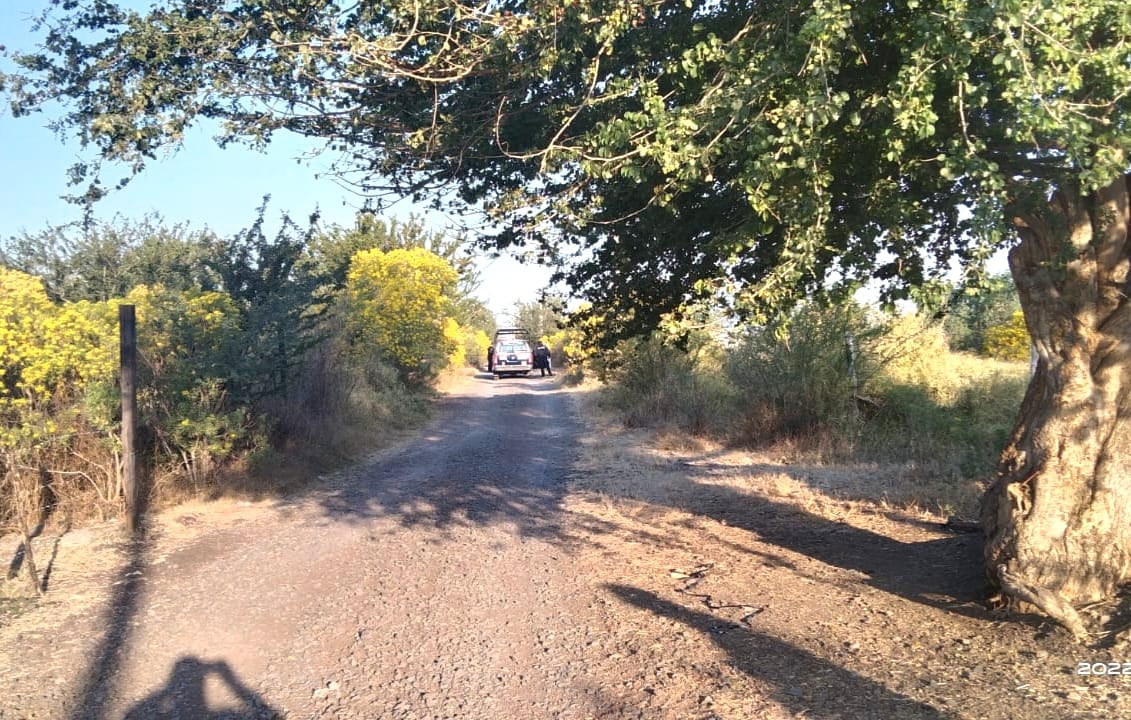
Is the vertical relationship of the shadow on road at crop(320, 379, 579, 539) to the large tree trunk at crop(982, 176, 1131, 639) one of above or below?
below

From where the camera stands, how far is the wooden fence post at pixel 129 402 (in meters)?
9.01

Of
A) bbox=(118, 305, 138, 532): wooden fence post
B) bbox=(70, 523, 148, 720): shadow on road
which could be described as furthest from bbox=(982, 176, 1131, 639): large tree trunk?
bbox=(118, 305, 138, 532): wooden fence post

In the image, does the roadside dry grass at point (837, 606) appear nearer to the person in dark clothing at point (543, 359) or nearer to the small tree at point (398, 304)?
the small tree at point (398, 304)

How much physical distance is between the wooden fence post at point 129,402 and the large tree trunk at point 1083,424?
28.0 feet

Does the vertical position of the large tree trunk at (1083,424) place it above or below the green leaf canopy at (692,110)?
below

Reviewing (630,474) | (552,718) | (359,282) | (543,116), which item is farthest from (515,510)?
(359,282)

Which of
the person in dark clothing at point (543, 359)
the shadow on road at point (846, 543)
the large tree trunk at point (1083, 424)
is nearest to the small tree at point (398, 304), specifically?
the shadow on road at point (846, 543)

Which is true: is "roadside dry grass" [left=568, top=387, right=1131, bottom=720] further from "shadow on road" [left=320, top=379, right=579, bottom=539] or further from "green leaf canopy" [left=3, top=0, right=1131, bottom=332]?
"green leaf canopy" [left=3, top=0, right=1131, bottom=332]

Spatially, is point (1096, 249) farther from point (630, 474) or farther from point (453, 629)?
point (630, 474)

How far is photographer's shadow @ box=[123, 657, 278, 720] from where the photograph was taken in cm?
464

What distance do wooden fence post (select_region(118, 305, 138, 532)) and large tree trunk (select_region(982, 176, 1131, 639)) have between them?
8549 mm

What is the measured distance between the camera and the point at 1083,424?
5.26 metres

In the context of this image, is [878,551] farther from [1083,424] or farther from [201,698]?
[201,698]

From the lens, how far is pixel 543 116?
7254mm
